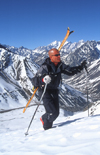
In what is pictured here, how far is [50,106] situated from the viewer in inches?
303

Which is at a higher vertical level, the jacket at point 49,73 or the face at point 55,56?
the face at point 55,56

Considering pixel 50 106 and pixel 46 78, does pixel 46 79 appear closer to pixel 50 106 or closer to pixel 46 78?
pixel 46 78

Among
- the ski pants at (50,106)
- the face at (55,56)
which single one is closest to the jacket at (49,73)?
the face at (55,56)

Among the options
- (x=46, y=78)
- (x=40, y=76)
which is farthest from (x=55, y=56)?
(x=46, y=78)

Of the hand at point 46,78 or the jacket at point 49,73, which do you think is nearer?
the hand at point 46,78

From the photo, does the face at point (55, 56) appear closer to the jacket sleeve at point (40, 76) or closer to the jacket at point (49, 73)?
the jacket at point (49, 73)

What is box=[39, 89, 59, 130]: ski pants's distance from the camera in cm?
771

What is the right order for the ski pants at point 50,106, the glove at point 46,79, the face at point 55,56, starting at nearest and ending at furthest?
the glove at point 46,79, the ski pants at point 50,106, the face at point 55,56

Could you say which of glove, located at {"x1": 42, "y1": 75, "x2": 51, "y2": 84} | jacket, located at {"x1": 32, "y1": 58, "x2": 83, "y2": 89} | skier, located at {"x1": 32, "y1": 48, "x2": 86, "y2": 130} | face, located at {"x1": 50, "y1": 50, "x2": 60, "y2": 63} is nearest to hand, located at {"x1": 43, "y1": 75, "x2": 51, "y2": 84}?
glove, located at {"x1": 42, "y1": 75, "x2": 51, "y2": 84}

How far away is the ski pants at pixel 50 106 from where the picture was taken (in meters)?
7.71

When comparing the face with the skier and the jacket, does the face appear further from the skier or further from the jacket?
the jacket

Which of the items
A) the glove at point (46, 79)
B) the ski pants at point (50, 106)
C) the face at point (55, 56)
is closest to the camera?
the glove at point (46, 79)

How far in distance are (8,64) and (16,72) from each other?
10.6m

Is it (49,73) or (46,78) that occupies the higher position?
(49,73)
